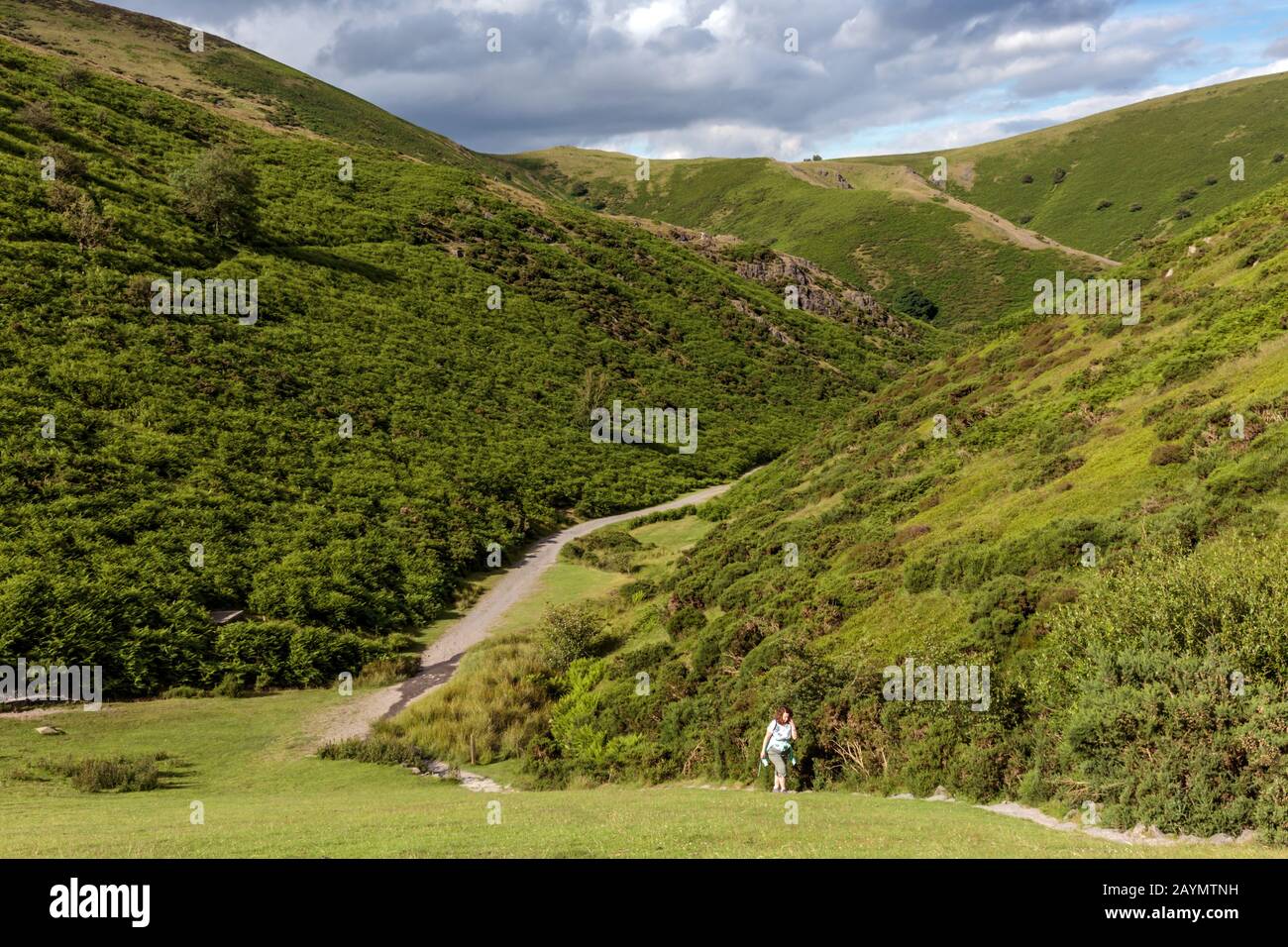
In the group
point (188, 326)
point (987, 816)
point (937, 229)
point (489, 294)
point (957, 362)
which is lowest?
point (987, 816)

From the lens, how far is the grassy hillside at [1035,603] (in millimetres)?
12578

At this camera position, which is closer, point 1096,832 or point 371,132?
point 1096,832

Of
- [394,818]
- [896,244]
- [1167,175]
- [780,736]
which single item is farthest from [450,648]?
[1167,175]

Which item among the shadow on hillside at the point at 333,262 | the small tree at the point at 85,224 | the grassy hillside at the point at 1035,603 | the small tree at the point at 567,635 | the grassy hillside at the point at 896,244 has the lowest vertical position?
the small tree at the point at 567,635

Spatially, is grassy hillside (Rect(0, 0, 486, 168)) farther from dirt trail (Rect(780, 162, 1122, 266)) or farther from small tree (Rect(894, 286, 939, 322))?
dirt trail (Rect(780, 162, 1122, 266))

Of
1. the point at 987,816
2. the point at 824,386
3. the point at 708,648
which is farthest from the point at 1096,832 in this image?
the point at 824,386

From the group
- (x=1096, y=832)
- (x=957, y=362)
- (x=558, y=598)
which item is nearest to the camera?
(x=1096, y=832)

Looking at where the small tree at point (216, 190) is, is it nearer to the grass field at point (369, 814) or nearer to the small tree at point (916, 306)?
the grass field at point (369, 814)

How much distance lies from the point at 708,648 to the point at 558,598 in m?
15.1

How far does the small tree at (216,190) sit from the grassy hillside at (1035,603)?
1967 inches

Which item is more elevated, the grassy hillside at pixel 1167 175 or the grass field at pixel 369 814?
the grassy hillside at pixel 1167 175

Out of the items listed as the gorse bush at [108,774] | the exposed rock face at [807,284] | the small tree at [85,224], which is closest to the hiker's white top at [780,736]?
the gorse bush at [108,774]

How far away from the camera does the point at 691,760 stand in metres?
20.4
